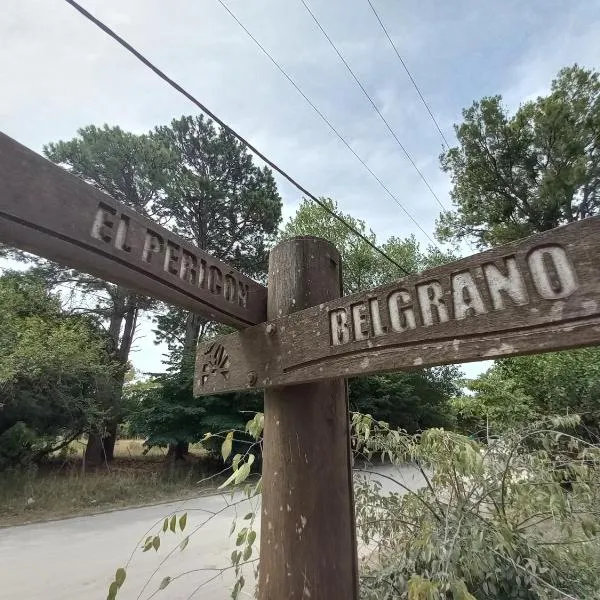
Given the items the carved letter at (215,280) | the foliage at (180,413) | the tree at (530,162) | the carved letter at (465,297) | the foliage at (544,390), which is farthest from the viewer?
the tree at (530,162)

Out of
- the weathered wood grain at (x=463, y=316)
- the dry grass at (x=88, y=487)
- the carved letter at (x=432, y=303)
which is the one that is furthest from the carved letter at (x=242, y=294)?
the dry grass at (x=88, y=487)

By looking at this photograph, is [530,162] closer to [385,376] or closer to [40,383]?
[385,376]

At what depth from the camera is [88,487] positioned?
296 inches

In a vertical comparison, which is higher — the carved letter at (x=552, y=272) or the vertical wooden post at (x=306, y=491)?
the carved letter at (x=552, y=272)

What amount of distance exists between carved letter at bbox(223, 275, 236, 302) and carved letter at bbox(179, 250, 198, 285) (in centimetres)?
13

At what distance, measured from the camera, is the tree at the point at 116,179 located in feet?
40.3

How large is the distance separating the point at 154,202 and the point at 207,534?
1180 centimetres

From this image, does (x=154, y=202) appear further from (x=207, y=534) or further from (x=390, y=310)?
(x=390, y=310)

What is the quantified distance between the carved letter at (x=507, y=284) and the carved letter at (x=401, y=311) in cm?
19

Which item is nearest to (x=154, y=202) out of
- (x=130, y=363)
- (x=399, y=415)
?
(x=130, y=363)

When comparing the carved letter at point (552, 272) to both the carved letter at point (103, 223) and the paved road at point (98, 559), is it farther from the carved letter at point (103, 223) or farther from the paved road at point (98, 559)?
the paved road at point (98, 559)

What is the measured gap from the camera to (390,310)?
0.99 m

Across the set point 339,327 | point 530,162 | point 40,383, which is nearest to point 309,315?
point 339,327

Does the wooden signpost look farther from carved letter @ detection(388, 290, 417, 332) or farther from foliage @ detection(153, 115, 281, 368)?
foliage @ detection(153, 115, 281, 368)
